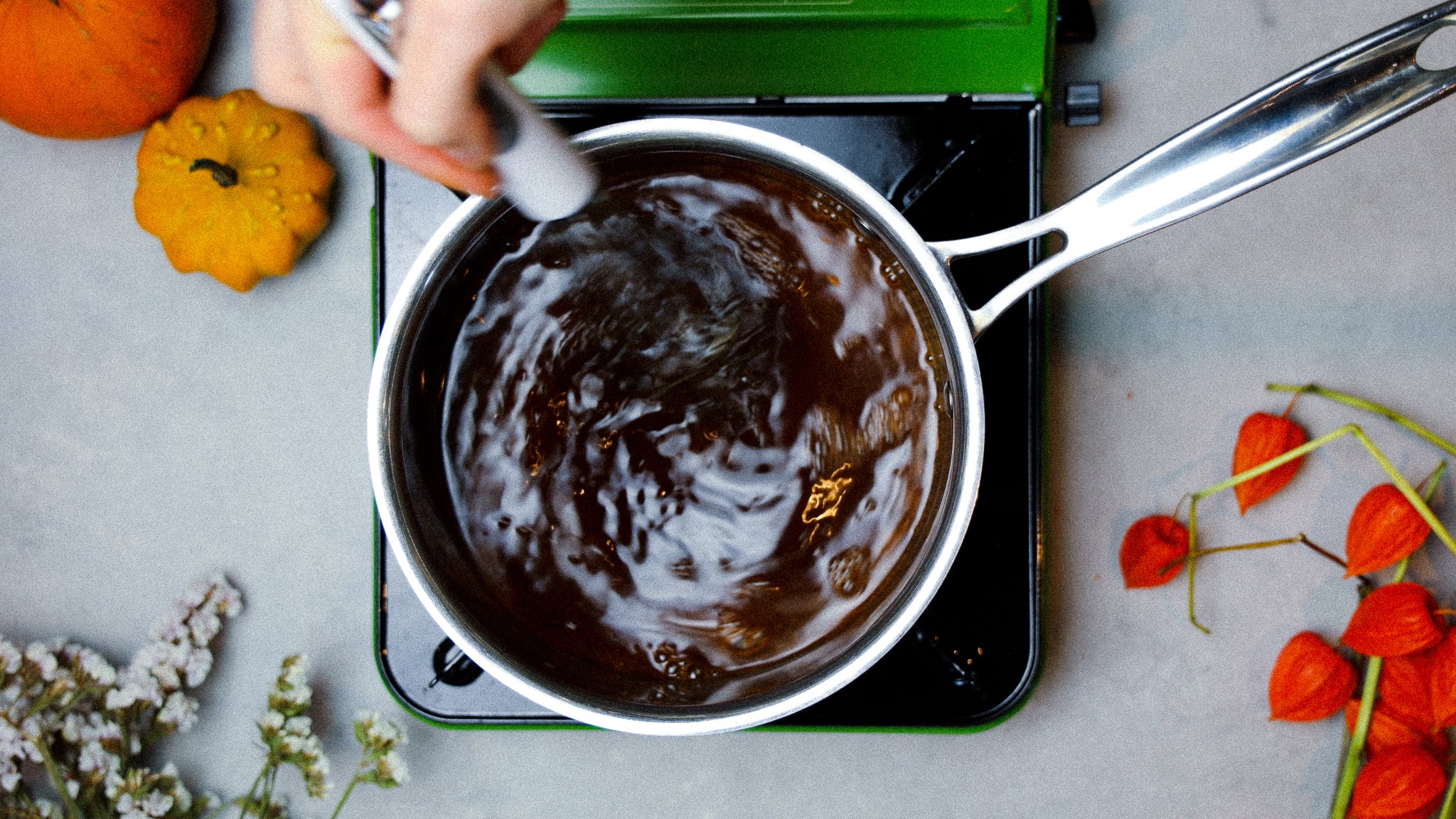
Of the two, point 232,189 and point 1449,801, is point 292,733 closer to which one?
→ point 232,189

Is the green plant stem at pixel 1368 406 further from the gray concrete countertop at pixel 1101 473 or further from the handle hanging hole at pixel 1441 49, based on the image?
the handle hanging hole at pixel 1441 49

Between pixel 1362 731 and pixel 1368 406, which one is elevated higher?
pixel 1368 406

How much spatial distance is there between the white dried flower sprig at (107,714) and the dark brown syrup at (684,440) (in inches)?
13.1

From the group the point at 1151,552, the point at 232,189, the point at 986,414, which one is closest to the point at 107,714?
the point at 232,189

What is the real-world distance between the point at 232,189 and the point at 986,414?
55 centimetres

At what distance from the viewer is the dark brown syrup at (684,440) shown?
1.75 feet

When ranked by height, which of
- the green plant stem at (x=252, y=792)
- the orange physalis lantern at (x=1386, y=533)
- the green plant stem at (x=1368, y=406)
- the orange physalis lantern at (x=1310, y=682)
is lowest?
the green plant stem at (x=252, y=792)

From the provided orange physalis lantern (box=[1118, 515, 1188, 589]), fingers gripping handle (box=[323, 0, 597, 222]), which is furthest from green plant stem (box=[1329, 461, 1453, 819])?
fingers gripping handle (box=[323, 0, 597, 222])

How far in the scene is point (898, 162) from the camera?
61 cm

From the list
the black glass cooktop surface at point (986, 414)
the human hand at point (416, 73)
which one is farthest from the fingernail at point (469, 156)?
the black glass cooktop surface at point (986, 414)

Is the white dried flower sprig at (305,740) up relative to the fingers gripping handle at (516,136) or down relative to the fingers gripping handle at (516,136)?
down

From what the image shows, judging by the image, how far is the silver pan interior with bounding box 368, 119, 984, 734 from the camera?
49 centimetres

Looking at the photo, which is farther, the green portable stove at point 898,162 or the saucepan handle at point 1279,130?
the green portable stove at point 898,162

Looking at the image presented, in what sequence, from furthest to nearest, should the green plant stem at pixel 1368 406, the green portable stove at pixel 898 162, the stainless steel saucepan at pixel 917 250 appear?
the green plant stem at pixel 1368 406
the green portable stove at pixel 898 162
the stainless steel saucepan at pixel 917 250
